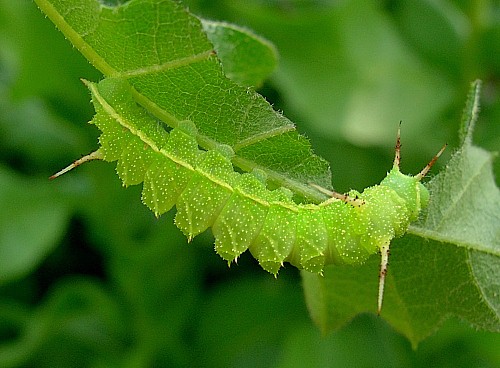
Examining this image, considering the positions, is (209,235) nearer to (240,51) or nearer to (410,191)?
(240,51)

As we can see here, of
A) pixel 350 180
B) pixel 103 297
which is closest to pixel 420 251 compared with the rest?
pixel 350 180

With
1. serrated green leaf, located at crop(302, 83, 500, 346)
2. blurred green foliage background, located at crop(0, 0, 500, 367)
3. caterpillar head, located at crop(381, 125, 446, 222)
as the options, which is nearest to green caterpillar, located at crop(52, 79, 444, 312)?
caterpillar head, located at crop(381, 125, 446, 222)

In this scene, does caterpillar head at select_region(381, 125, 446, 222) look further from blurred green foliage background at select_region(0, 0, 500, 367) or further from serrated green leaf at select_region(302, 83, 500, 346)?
blurred green foliage background at select_region(0, 0, 500, 367)

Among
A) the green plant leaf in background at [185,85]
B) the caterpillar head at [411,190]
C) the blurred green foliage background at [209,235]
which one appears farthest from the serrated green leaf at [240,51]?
the blurred green foliage background at [209,235]

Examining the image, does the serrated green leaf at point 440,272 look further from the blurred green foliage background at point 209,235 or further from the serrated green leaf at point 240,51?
the blurred green foliage background at point 209,235

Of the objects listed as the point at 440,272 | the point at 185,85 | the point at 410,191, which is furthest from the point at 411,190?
the point at 185,85
